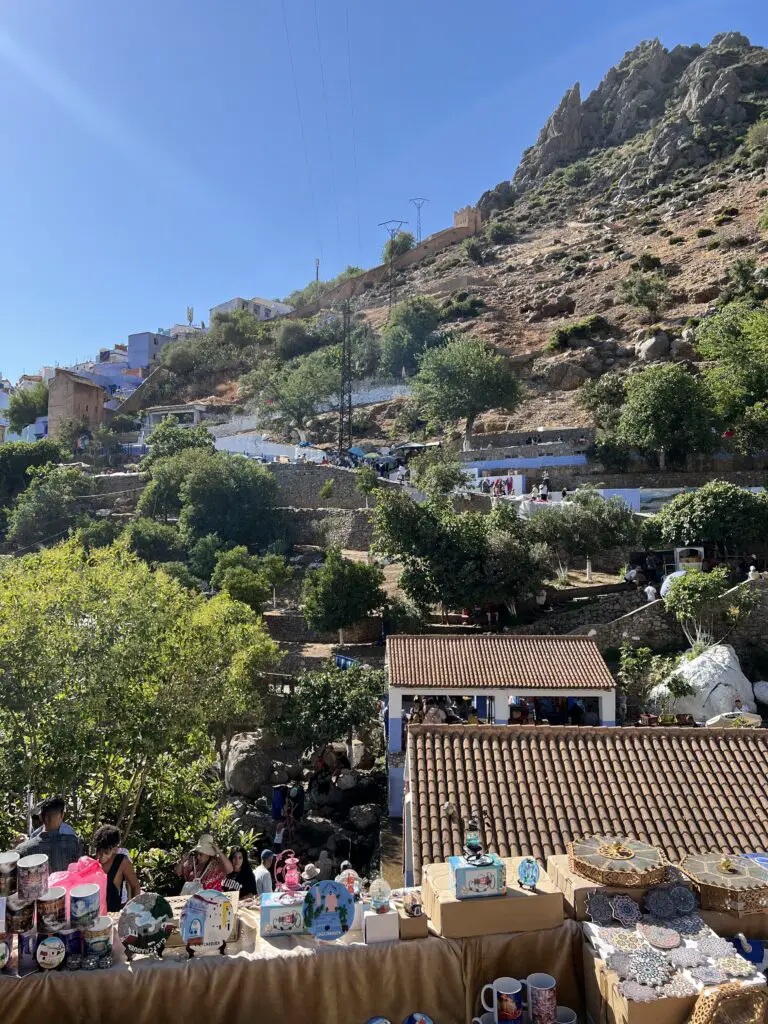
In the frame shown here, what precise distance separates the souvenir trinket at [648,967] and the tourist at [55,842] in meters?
4.58

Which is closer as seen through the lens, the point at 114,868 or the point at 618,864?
the point at 618,864

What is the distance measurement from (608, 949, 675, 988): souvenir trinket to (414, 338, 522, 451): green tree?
3566cm

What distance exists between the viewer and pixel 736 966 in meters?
4.06

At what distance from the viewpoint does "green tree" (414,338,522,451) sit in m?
40.4

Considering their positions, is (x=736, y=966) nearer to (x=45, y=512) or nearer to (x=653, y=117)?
(x=45, y=512)

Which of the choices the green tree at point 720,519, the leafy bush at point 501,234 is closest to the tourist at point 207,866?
the green tree at point 720,519

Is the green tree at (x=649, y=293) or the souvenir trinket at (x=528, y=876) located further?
the green tree at (x=649, y=293)

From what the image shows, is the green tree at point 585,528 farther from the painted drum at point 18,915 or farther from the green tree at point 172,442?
the green tree at point 172,442

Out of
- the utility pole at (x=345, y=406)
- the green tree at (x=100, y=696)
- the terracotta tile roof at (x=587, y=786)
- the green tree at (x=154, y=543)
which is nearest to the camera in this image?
the terracotta tile roof at (x=587, y=786)

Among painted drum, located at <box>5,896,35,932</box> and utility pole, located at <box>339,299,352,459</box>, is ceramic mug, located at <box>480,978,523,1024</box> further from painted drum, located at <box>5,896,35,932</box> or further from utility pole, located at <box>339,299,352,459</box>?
utility pole, located at <box>339,299,352,459</box>

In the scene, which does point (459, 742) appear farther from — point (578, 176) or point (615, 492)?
point (578, 176)

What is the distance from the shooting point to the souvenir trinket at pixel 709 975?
3.95m

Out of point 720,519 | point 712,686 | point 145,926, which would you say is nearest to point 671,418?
point 720,519

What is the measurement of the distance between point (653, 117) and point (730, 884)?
10196 centimetres
